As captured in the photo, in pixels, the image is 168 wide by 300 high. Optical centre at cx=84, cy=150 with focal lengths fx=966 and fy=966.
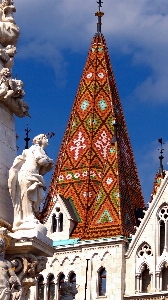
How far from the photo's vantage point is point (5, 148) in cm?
956

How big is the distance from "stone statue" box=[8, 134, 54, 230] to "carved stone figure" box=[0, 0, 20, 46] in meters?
1.36

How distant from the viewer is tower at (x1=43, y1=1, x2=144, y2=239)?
1262 inches

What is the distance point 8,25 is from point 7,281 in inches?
112

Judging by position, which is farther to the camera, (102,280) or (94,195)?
(94,195)

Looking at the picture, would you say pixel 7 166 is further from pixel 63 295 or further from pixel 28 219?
pixel 63 295

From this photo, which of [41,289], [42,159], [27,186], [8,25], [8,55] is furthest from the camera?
[41,289]

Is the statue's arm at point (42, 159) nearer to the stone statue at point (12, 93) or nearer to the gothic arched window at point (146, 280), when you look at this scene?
the stone statue at point (12, 93)

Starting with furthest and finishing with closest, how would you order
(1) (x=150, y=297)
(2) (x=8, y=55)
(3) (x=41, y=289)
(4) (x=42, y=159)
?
1. (3) (x=41, y=289)
2. (1) (x=150, y=297)
3. (2) (x=8, y=55)
4. (4) (x=42, y=159)

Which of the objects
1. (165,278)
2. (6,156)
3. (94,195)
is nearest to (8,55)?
(6,156)

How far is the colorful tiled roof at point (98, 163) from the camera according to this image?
32.1 meters

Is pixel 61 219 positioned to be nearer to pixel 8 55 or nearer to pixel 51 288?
pixel 51 288

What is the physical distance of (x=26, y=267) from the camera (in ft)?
29.8

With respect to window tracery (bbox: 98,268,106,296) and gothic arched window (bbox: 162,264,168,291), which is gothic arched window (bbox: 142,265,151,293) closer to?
gothic arched window (bbox: 162,264,168,291)

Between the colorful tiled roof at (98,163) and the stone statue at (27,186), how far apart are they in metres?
22.3
